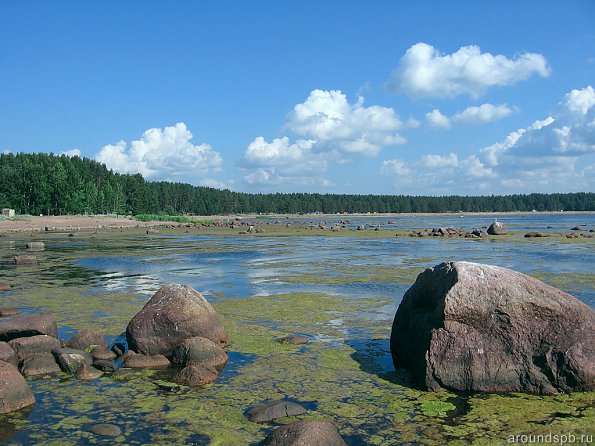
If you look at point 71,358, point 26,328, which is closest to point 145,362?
point 71,358

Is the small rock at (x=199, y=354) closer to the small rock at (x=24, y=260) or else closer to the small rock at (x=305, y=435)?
the small rock at (x=305, y=435)

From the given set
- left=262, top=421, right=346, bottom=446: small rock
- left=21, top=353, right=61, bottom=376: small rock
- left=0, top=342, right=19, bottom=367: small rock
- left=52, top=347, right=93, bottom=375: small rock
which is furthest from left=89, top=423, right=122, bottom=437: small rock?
left=0, top=342, right=19, bottom=367: small rock

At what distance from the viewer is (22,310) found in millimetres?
18969

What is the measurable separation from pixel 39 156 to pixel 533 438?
484 feet

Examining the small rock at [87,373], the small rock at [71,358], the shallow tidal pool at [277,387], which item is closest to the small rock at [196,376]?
the shallow tidal pool at [277,387]

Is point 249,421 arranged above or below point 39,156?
below

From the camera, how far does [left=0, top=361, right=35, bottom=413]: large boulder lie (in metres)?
9.66

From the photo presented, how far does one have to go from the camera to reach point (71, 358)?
40.0ft

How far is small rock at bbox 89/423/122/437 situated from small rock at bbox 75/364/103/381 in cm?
288

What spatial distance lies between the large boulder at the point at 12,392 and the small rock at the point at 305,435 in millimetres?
4893

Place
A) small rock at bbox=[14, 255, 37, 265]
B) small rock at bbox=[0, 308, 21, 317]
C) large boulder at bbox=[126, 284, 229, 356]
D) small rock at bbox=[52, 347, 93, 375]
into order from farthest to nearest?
small rock at bbox=[14, 255, 37, 265]
small rock at bbox=[0, 308, 21, 317]
large boulder at bbox=[126, 284, 229, 356]
small rock at bbox=[52, 347, 93, 375]

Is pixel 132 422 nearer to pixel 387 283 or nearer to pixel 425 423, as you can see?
pixel 425 423

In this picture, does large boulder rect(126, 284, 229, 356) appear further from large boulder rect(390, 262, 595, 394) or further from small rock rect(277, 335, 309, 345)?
large boulder rect(390, 262, 595, 394)

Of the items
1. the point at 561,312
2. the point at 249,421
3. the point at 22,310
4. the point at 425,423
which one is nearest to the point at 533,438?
the point at 425,423
